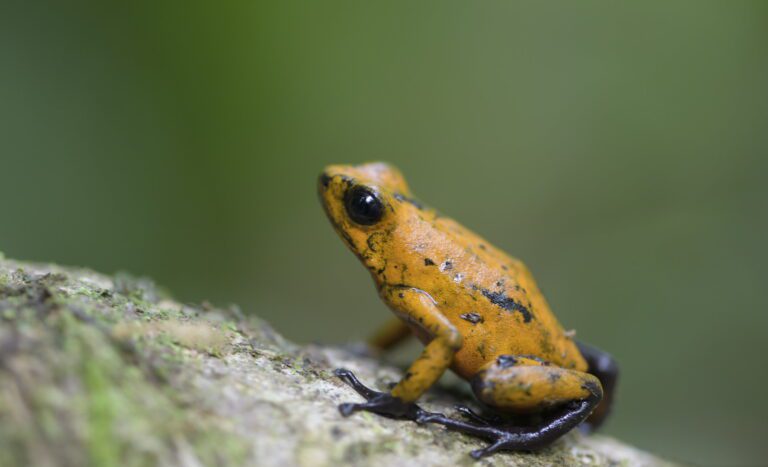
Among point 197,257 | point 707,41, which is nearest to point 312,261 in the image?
point 197,257

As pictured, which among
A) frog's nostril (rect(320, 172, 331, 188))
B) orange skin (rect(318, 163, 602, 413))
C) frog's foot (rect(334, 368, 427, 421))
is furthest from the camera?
frog's nostril (rect(320, 172, 331, 188))

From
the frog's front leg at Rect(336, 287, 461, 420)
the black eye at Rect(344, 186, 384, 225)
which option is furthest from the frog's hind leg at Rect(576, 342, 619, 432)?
the black eye at Rect(344, 186, 384, 225)

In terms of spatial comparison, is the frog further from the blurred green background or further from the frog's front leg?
the blurred green background

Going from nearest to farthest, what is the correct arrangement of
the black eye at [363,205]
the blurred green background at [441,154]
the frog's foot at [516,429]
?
the frog's foot at [516,429] < the black eye at [363,205] < the blurred green background at [441,154]

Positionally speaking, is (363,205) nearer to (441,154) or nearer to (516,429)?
(516,429)

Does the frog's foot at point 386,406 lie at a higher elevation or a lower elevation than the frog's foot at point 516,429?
lower

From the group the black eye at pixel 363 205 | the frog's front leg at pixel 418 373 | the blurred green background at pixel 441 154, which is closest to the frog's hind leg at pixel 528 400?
the frog's front leg at pixel 418 373

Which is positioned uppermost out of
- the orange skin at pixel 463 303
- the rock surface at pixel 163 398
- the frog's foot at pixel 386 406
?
the orange skin at pixel 463 303

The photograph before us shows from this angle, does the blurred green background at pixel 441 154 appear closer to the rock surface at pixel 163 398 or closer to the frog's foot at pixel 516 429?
the frog's foot at pixel 516 429

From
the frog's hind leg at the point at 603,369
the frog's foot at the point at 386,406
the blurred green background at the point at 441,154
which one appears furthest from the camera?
the blurred green background at the point at 441,154
